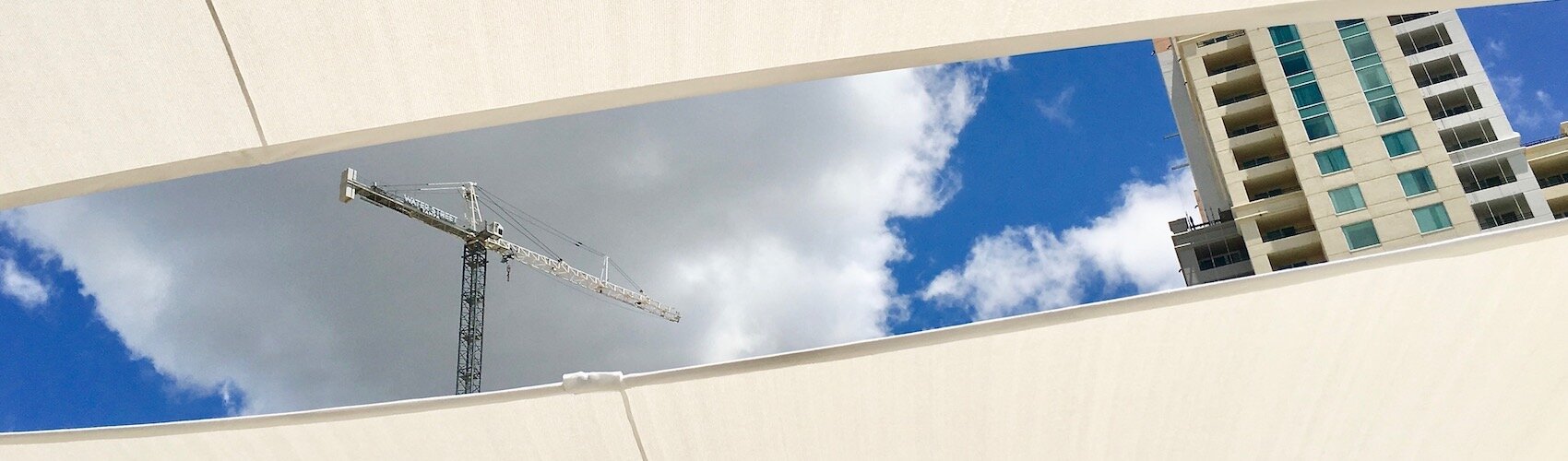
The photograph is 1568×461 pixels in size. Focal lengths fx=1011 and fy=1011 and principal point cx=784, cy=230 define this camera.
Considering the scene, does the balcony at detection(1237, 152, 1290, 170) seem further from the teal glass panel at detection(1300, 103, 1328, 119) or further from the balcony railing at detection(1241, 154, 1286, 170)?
the teal glass panel at detection(1300, 103, 1328, 119)

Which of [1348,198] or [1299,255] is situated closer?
[1348,198]

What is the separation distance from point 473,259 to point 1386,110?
37966 mm

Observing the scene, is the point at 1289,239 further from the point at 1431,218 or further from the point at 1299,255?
the point at 1431,218

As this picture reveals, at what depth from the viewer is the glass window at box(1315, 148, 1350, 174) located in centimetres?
3159

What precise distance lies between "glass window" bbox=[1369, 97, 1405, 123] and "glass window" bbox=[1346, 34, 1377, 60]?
1915 mm

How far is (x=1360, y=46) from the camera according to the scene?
33062 mm

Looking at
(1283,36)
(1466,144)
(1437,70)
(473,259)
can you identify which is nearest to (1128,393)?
(1283,36)

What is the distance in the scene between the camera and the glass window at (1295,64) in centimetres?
3384

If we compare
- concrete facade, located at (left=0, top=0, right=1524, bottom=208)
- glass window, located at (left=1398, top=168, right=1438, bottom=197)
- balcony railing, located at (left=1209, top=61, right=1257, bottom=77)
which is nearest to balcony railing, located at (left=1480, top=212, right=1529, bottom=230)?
glass window, located at (left=1398, top=168, right=1438, bottom=197)

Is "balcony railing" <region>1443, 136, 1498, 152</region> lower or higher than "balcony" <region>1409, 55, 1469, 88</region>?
lower

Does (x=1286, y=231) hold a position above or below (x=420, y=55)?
above

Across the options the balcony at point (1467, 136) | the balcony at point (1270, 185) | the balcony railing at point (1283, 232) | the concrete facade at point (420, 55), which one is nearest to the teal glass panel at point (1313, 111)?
the balcony at point (1270, 185)

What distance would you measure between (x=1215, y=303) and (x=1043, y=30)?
1266 mm

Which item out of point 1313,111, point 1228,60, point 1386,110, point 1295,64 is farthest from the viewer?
point 1228,60
